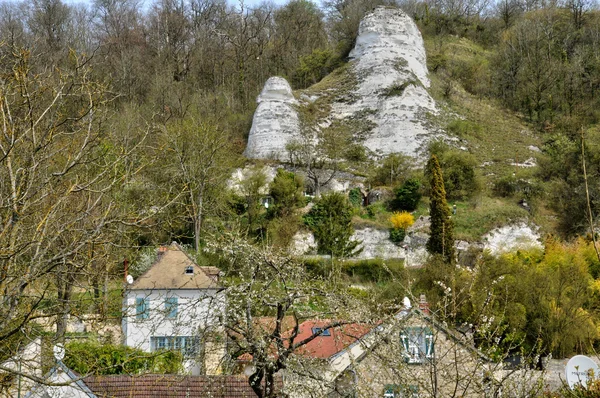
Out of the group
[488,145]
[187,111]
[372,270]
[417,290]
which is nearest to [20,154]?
[417,290]

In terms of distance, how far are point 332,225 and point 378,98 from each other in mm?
17819

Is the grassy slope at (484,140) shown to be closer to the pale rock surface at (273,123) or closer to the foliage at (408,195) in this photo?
the foliage at (408,195)

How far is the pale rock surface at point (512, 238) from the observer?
89.1 ft

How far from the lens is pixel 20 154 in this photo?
5.91 m

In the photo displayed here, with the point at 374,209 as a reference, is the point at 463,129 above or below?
above

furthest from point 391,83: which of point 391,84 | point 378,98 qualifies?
point 378,98

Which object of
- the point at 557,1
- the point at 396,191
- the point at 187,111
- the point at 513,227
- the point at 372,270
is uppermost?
the point at 557,1

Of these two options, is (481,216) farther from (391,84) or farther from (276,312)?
(276,312)

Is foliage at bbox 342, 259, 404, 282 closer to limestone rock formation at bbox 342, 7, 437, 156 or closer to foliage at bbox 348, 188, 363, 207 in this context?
foliage at bbox 348, 188, 363, 207

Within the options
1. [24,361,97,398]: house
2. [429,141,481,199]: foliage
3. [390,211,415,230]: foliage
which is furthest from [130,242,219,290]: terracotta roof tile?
[429,141,481,199]: foliage

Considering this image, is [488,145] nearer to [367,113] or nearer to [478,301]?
[367,113]

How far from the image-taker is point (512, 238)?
27.8 m

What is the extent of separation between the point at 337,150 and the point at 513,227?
486 inches

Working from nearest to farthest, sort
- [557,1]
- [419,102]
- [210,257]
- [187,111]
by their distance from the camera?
[210,257]
[187,111]
[419,102]
[557,1]
